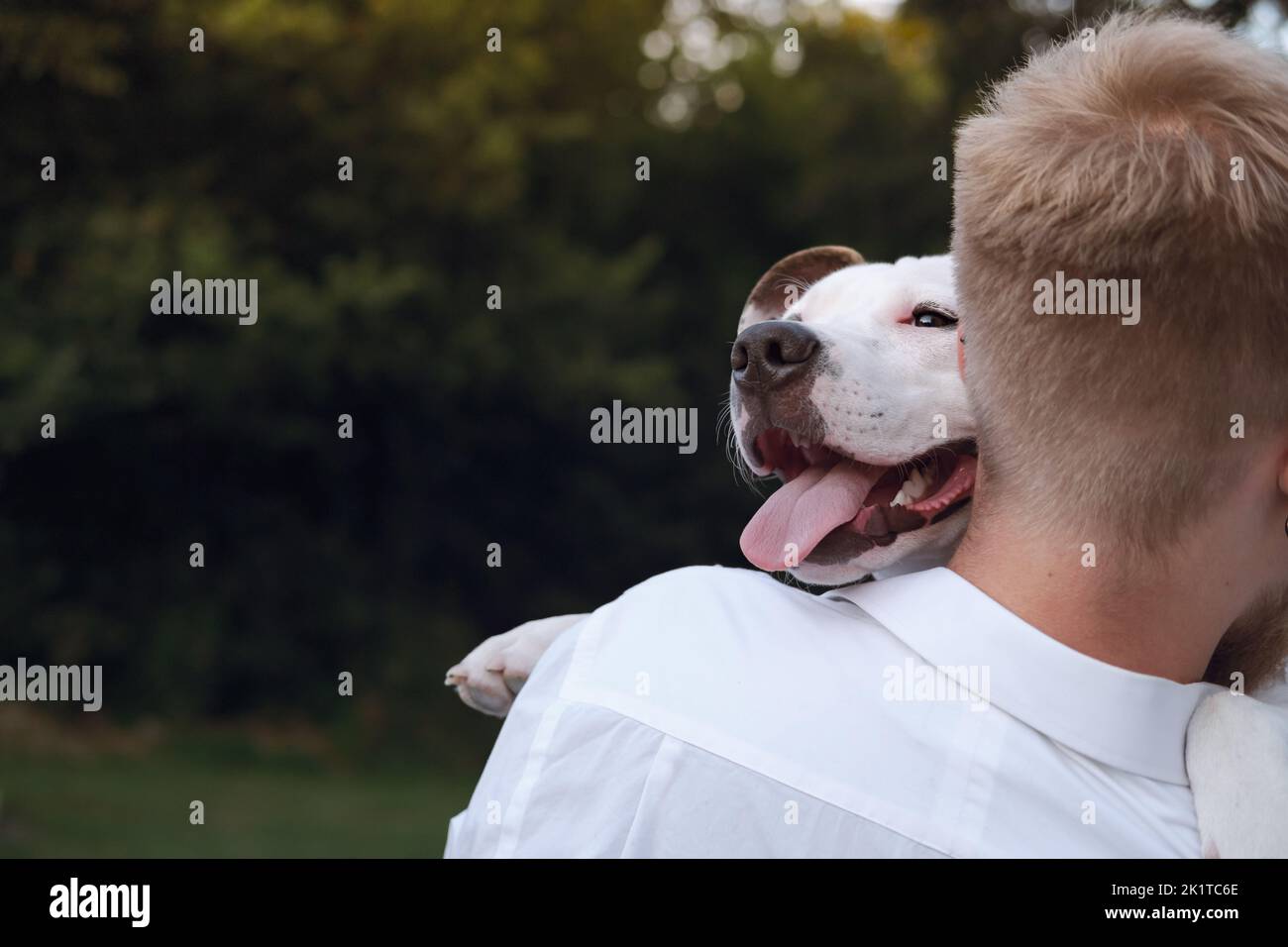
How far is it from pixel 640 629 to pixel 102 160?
47.0 ft

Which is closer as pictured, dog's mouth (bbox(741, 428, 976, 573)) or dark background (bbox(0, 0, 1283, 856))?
dog's mouth (bbox(741, 428, 976, 573))

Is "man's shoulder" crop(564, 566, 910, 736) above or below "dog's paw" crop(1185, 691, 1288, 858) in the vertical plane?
above

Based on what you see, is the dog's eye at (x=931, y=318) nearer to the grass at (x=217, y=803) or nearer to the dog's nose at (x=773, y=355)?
the dog's nose at (x=773, y=355)

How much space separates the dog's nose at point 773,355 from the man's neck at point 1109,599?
1209 mm

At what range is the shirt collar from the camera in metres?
1.61

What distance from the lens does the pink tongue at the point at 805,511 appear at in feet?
8.52

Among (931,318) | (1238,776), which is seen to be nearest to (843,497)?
(931,318)

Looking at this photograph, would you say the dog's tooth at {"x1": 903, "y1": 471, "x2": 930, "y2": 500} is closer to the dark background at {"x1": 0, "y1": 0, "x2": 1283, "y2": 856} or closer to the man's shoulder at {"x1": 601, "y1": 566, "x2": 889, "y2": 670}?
the man's shoulder at {"x1": 601, "y1": 566, "x2": 889, "y2": 670}

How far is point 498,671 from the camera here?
8.96ft

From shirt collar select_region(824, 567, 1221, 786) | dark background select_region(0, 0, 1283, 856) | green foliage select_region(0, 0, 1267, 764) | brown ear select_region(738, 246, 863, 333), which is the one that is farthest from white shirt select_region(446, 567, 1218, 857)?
green foliage select_region(0, 0, 1267, 764)

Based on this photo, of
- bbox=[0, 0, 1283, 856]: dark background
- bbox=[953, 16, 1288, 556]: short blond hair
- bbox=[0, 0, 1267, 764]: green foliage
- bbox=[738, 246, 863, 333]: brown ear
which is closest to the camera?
bbox=[953, 16, 1288, 556]: short blond hair

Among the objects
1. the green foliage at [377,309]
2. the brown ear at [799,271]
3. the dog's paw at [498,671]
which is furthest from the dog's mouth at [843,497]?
the green foliage at [377,309]

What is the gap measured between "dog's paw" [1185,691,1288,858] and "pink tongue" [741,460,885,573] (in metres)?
0.82

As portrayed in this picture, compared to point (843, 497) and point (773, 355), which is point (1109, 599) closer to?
point (843, 497)
